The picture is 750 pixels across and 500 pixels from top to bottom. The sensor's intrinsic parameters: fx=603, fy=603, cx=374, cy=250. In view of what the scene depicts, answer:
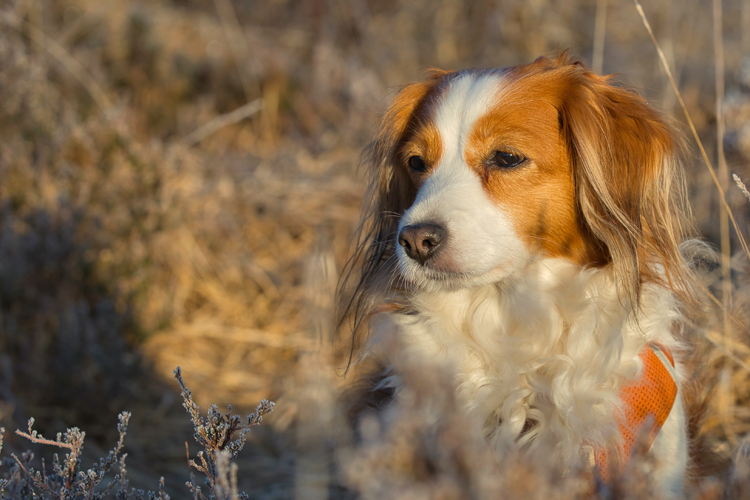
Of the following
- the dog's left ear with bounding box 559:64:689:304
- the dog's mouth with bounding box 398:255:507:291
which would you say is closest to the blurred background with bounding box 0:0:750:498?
the dog's left ear with bounding box 559:64:689:304

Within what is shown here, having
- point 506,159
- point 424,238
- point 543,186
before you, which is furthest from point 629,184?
point 424,238

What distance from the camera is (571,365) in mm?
1694

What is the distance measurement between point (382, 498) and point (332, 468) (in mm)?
1775

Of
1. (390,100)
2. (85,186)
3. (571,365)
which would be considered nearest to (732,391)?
(571,365)

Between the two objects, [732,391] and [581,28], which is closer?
[732,391]

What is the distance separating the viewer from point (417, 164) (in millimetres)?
1961

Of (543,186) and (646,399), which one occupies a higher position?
(543,186)

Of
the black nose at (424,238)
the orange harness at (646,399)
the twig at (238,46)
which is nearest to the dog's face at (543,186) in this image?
the black nose at (424,238)

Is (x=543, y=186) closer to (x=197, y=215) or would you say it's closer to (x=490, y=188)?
(x=490, y=188)

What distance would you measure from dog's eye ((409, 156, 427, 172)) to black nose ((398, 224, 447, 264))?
1.16 feet

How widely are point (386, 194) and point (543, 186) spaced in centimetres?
61

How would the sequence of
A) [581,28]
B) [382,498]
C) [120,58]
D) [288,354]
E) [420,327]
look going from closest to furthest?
1. [382,498]
2. [420,327]
3. [288,354]
4. [120,58]
5. [581,28]

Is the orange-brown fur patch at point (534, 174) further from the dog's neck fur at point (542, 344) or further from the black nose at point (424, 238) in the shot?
the black nose at point (424, 238)

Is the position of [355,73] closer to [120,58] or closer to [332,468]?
[120,58]
